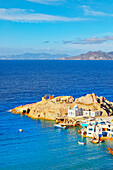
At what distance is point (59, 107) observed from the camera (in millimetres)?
92562

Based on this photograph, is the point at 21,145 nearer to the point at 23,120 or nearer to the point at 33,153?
the point at 33,153

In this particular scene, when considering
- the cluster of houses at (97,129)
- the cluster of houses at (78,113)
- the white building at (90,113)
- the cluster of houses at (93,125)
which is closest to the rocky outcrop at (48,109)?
the cluster of houses at (78,113)

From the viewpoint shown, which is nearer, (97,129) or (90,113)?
(97,129)

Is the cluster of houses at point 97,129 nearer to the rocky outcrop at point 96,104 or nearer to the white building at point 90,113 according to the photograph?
the white building at point 90,113

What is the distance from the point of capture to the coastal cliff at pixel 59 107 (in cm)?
9081

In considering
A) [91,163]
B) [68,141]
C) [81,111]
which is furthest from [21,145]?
[81,111]

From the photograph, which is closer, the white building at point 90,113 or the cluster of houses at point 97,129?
the cluster of houses at point 97,129

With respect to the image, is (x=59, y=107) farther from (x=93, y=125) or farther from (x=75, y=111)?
(x=93, y=125)

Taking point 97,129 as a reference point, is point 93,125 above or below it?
above

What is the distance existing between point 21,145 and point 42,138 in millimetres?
7030

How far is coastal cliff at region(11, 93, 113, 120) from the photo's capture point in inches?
3575

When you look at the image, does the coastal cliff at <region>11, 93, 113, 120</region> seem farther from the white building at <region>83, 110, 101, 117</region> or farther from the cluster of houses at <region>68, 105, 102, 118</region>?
the cluster of houses at <region>68, 105, 102, 118</region>

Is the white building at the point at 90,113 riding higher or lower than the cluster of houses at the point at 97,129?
higher

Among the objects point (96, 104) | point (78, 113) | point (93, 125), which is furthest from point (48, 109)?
point (93, 125)
